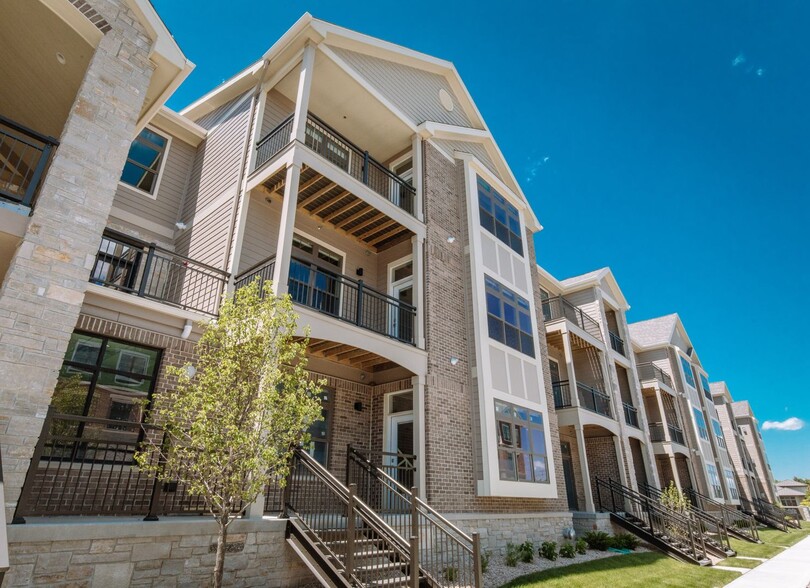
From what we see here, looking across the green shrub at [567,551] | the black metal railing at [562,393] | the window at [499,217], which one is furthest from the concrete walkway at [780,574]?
the window at [499,217]

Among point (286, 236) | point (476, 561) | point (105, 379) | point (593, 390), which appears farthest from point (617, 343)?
point (105, 379)

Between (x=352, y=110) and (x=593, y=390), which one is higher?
(x=352, y=110)

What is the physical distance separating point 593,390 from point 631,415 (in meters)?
4.75

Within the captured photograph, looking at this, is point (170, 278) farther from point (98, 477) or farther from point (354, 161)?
point (354, 161)

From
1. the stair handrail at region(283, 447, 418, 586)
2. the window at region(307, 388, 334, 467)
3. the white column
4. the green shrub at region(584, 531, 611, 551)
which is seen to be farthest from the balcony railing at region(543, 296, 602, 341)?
the stair handrail at region(283, 447, 418, 586)

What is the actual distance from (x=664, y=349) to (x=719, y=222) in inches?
938

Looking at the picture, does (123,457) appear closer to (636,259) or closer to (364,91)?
(364,91)

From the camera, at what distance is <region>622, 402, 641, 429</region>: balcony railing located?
839 inches

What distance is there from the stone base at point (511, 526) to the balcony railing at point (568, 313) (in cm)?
806

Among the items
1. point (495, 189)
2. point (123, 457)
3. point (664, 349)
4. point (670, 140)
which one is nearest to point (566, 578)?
point (123, 457)

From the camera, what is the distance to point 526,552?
36.0ft

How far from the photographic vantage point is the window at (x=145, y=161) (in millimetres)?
11625

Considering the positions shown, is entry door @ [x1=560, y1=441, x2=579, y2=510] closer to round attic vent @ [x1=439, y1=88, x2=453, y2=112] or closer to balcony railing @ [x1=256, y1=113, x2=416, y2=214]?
balcony railing @ [x1=256, y1=113, x2=416, y2=214]

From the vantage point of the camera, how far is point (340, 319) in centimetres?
963
